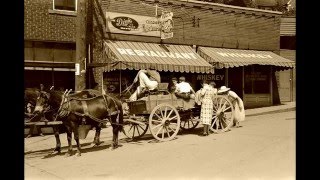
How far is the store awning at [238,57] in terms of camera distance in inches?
750

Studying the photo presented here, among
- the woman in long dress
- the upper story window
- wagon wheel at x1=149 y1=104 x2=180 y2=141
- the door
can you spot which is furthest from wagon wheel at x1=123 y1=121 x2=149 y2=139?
the door

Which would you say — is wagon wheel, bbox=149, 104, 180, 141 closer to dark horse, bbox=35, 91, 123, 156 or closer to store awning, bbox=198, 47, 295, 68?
dark horse, bbox=35, 91, 123, 156

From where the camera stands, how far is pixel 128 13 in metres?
17.8

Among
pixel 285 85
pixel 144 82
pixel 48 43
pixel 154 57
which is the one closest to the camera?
pixel 144 82

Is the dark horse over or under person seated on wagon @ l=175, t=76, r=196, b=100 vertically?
under

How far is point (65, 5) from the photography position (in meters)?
16.3

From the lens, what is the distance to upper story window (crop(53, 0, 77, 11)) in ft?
53.0

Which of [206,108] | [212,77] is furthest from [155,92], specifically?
[212,77]

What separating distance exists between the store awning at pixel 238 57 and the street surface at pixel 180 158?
6.07 m

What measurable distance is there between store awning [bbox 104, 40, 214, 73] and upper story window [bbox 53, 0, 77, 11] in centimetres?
186

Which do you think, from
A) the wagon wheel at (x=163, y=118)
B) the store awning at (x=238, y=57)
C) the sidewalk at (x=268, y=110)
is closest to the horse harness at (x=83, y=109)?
the wagon wheel at (x=163, y=118)

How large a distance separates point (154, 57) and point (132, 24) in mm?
1715

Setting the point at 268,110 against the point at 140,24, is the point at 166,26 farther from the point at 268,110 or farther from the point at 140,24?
the point at 268,110

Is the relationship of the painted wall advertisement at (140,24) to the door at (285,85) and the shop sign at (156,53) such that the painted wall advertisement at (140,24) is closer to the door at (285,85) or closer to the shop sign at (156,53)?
the shop sign at (156,53)
